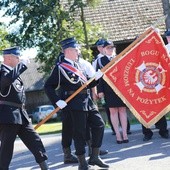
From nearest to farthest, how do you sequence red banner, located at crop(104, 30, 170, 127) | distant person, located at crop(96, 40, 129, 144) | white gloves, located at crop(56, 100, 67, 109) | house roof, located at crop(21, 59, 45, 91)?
white gloves, located at crop(56, 100, 67, 109) → red banner, located at crop(104, 30, 170, 127) → distant person, located at crop(96, 40, 129, 144) → house roof, located at crop(21, 59, 45, 91)

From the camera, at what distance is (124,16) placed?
2581cm

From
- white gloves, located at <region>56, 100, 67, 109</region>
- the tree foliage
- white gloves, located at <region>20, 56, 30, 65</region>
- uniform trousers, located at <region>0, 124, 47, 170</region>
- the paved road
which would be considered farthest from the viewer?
the tree foliage

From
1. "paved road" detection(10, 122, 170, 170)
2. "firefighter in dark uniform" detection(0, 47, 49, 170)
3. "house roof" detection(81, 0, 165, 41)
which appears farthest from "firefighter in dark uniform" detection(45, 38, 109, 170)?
"house roof" detection(81, 0, 165, 41)

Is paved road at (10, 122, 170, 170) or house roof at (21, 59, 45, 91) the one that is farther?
house roof at (21, 59, 45, 91)

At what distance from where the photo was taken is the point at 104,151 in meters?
7.81

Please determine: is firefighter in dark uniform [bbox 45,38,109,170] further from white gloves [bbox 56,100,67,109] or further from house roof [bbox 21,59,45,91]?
house roof [bbox 21,59,45,91]

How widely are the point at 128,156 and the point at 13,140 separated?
7.10 feet

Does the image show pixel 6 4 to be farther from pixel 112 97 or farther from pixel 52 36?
pixel 112 97

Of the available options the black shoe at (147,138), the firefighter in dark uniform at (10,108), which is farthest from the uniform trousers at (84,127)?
the black shoe at (147,138)

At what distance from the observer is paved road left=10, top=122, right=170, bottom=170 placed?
678 centimetres

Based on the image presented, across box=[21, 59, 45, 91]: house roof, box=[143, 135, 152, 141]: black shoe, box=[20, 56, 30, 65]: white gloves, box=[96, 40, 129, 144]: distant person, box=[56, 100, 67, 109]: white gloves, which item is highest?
box=[20, 56, 30, 65]: white gloves

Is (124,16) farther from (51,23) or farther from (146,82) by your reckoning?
(146,82)

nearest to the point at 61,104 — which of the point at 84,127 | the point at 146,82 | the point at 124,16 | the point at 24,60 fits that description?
the point at 84,127

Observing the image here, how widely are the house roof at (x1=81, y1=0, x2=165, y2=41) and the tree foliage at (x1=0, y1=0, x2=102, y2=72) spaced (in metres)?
1.36
